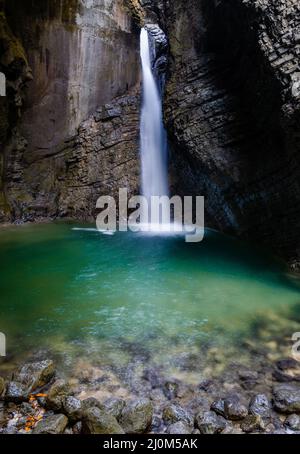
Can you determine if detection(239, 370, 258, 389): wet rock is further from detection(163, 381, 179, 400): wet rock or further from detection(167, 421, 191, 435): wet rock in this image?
detection(167, 421, 191, 435): wet rock

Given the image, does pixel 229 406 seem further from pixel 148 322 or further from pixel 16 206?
pixel 16 206

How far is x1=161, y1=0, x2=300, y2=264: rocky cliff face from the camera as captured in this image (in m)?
9.67

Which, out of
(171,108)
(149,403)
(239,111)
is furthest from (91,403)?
(171,108)

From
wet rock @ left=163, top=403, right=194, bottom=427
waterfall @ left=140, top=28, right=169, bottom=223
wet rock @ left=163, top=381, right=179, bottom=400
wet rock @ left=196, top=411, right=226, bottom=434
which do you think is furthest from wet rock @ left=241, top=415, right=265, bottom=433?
waterfall @ left=140, top=28, right=169, bottom=223

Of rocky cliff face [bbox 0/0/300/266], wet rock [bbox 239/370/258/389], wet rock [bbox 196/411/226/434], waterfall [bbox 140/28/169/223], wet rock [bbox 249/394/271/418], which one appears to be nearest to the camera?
wet rock [bbox 196/411/226/434]

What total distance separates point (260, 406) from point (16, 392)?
3257mm

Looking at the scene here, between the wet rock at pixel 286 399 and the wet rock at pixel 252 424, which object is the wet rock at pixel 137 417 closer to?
the wet rock at pixel 252 424

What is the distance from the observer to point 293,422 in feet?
14.1

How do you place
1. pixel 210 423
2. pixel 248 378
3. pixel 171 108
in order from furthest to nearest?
pixel 171 108
pixel 248 378
pixel 210 423

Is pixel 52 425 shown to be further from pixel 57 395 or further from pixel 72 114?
pixel 72 114

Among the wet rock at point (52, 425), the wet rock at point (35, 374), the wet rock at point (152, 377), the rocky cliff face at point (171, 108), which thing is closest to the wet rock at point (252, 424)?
the wet rock at point (152, 377)

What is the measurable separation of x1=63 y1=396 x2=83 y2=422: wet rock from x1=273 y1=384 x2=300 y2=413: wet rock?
259 cm

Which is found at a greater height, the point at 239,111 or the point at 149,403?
the point at 239,111

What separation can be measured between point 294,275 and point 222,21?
31.6ft
